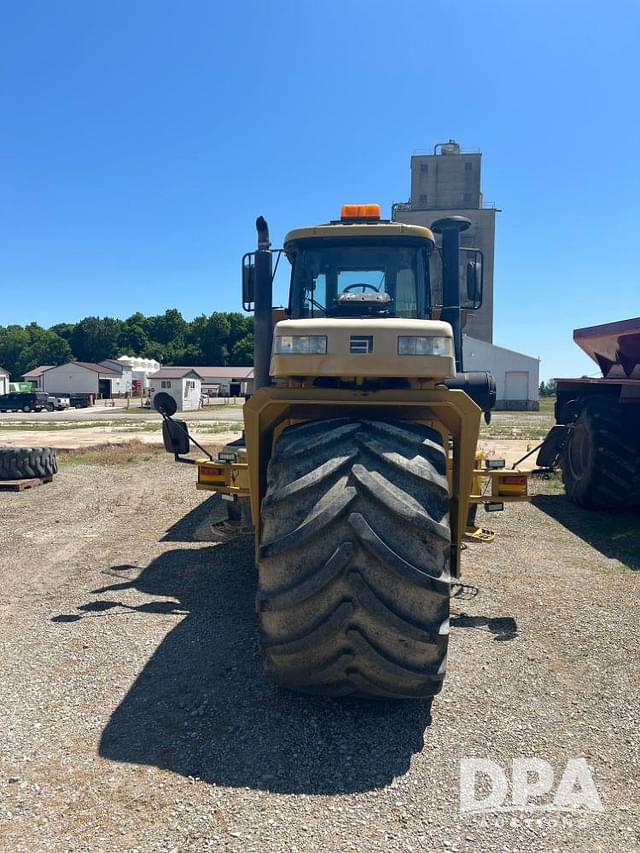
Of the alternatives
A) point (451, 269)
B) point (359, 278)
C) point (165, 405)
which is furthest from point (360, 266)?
point (165, 405)

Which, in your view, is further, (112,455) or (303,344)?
(112,455)

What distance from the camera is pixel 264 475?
13.2ft

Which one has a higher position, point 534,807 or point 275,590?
point 275,590

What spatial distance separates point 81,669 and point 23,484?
7619 mm

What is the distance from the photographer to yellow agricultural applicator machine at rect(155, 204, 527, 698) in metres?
2.95

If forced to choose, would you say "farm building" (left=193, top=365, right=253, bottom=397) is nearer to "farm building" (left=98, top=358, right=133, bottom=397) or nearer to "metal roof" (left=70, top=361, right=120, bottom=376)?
"farm building" (left=98, top=358, right=133, bottom=397)

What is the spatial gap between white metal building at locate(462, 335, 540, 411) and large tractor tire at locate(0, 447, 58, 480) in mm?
34855

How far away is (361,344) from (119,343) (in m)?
103

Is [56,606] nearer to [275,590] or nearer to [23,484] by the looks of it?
[275,590]

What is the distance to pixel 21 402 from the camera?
47.2 metres

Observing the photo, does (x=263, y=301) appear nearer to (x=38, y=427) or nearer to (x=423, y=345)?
(x=423, y=345)

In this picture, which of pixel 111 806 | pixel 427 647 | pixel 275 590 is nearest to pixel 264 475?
pixel 275 590

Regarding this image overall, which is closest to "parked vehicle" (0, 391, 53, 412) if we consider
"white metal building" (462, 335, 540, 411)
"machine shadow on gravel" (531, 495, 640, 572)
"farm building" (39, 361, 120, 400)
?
"farm building" (39, 361, 120, 400)

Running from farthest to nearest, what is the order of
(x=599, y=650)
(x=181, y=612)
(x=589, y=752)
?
(x=181, y=612) → (x=599, y=650) → (x=589, y=752)
